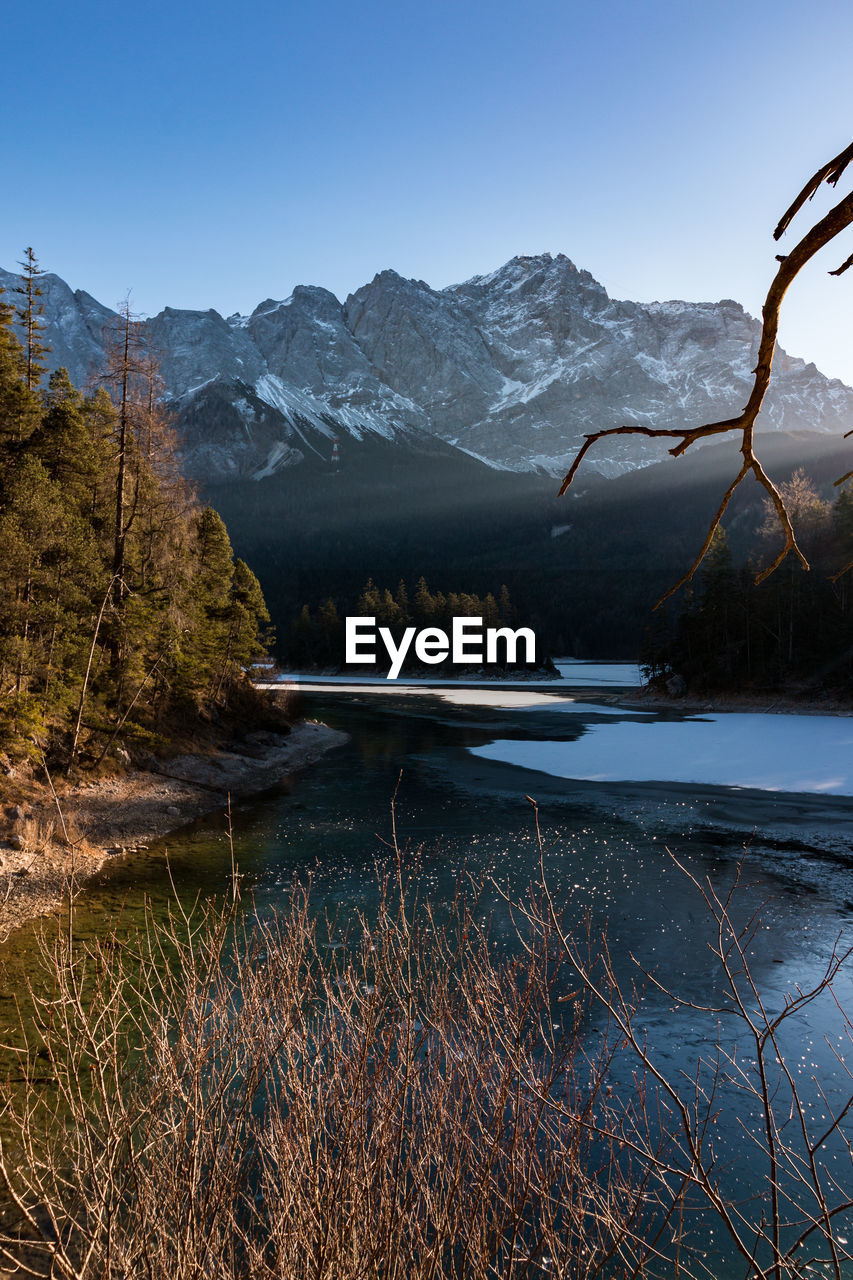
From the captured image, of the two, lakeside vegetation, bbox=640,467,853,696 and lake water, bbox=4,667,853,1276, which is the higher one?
lakeside vegetation, bbox=640,467,853,696

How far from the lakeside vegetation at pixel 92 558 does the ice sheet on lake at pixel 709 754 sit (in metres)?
14.1

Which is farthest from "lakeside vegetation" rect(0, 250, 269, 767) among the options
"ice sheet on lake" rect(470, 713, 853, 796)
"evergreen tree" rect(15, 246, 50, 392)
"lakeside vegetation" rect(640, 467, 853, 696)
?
"lakeside vegetation" rect(640, 467, 853, 696)

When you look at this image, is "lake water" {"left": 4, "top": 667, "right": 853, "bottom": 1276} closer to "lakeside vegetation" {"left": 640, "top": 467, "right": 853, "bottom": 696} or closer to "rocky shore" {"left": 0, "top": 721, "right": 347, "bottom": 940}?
"rocky shore" {"left": 0, "top": 721, "right": 347, "bottom": 940}

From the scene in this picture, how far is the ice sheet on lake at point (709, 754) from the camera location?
80.8ft

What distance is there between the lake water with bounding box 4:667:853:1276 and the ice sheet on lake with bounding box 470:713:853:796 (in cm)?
13

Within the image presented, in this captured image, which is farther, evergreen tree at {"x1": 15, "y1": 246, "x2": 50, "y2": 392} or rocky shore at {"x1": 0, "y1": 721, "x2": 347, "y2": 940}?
evergreen tree at {"x1": 15, "y1": 246, "x2": 50, "y2": 392}

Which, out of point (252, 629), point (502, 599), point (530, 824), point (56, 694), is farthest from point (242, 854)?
point (502, 599)

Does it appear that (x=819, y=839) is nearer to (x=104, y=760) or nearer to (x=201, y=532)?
(x=104, y=760)

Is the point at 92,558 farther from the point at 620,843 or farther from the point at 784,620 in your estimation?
the point at 784,620

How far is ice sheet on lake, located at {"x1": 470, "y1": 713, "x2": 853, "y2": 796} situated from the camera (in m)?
24.6

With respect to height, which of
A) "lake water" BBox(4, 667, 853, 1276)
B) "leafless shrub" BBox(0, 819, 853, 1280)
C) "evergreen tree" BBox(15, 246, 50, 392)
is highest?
"evergreen tree" BBox(15, 246, 50, 392)

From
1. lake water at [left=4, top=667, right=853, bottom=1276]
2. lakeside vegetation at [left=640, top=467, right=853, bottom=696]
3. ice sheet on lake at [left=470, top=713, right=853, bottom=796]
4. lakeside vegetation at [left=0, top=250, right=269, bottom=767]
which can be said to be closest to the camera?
lake water at [left=4, top=667, right=853, bottom=1276]

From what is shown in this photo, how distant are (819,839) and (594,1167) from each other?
44.6 ft

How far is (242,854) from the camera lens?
15.5 m
